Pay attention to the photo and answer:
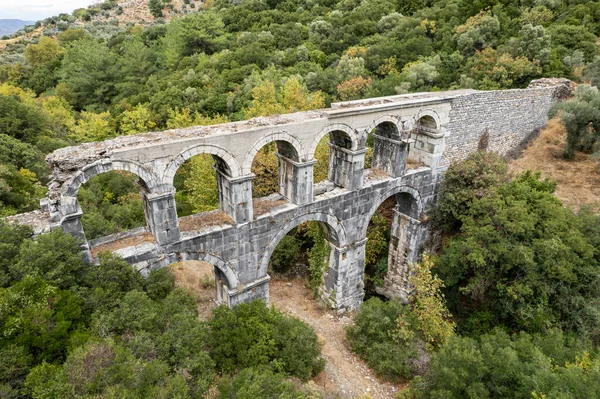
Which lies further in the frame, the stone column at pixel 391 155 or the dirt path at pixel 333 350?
the stone column at pixel 391 155

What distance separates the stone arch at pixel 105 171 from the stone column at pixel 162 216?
1.17ft

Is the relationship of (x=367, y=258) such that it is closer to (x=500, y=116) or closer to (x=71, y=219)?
(x=500, y=116)

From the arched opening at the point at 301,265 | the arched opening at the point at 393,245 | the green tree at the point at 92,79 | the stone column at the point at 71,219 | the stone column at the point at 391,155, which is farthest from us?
the green tree at the point at 92,79

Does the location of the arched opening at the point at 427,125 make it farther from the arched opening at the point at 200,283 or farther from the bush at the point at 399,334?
the arched opening at the point at 200,283

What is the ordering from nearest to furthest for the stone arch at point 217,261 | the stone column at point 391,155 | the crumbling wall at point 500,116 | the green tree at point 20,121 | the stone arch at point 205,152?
the stone arch at point 205,152, the stone arch at point 217,261, the stone column at point 391,155, the crumbling wall at point 500,116, the green tree at point 20,121

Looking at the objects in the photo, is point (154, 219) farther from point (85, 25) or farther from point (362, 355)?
point (85, 25)

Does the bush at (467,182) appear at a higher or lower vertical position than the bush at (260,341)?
higher

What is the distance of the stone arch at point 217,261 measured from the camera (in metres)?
11.7

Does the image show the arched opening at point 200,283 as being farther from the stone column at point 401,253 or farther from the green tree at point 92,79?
the green tree at point 92,79

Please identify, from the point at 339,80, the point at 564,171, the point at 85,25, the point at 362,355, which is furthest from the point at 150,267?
the point at 85,25

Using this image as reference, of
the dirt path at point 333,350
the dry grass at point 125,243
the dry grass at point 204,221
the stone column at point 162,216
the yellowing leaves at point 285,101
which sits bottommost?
the dirt path at point 333,350

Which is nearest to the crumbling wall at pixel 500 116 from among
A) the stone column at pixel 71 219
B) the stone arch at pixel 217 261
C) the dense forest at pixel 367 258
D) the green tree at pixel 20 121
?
the dense forest at pixel 367 258

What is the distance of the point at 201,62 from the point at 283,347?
36.7 meters

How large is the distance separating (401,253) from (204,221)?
10.6 m
